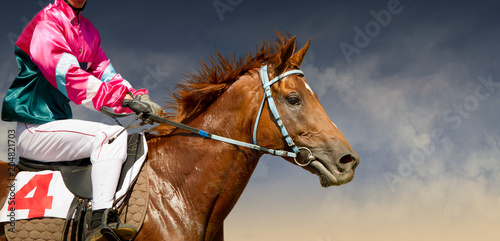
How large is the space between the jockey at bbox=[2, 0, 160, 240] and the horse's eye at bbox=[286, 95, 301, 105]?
156 centimetres

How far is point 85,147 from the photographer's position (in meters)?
4.16

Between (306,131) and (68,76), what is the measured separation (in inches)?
105

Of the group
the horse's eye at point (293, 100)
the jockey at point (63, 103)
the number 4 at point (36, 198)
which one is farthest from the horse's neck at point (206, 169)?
the number 4 at point (36, 198)

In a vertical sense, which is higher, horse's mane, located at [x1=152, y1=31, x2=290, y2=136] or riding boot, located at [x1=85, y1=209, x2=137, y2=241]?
horse's mane, located at [x1=152, y1=31, x2=290, y2=136]

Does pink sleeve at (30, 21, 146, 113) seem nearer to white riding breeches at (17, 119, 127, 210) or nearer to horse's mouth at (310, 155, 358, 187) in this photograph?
white riding breeches at (17, 119, 127, 210)

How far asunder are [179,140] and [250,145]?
0.87 meters

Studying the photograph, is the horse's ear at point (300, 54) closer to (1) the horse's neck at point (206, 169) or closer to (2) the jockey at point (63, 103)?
(1) the horse's neck at point (206, 169)

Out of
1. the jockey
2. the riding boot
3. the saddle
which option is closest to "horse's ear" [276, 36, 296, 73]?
the jockey

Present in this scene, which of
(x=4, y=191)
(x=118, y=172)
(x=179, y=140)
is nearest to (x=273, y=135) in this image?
(x=179, y=140)

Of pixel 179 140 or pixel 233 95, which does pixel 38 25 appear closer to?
pixel 179 140

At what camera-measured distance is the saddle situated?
3906 mm

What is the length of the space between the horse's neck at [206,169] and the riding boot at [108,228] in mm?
408

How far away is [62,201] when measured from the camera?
3988mm

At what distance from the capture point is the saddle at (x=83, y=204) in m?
3.91
